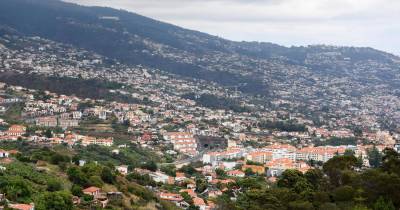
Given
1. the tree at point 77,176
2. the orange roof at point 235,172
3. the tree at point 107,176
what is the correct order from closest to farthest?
the tree at point 77,176 < the tree at point 107,176 < the orange roof at point 235,172

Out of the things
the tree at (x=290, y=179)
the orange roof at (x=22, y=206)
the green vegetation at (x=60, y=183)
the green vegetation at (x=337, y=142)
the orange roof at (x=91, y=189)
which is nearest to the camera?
the orange roof at (x=22, y=206)

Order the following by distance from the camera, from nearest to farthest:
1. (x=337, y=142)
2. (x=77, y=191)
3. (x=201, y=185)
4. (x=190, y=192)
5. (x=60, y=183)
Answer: (x=77, y=191), (x=60, y=183), (x=190, y=192), (x=201, y=185), (x=337, y=142)

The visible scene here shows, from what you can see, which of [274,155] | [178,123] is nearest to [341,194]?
[274,155]

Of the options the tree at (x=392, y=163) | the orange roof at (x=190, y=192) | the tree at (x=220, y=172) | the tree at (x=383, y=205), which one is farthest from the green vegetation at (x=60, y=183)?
the tree at (x=383, y=205)

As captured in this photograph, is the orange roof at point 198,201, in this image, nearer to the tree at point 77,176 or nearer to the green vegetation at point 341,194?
the tree at point 77,176

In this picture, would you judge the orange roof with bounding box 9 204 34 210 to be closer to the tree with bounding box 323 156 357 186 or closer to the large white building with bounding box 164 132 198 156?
the tree with bounding box 323 156 357 186

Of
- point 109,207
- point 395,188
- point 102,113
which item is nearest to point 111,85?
point 102,113

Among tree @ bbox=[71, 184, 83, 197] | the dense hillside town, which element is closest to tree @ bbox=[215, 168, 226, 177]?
the dense hillside town

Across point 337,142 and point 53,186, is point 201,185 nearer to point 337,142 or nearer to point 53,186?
point 53,186
